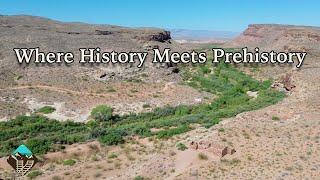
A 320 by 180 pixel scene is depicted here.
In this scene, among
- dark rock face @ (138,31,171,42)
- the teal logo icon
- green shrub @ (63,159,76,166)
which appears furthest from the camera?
dark rock face @ (138,31,171,42)

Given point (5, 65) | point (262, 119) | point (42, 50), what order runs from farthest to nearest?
point (42, 50) < point (5, 65) < point (262, 119)

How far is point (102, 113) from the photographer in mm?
34719

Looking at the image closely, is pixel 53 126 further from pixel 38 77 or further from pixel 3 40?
pixel 3 40

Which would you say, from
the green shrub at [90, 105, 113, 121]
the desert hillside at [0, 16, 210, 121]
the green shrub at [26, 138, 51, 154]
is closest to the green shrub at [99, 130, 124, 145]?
the green shrub at [26, 138, 51, 154]

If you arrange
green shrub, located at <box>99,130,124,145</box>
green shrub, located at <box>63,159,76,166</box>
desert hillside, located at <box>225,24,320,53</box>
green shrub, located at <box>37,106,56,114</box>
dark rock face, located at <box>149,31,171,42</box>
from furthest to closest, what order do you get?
dark rock face, located at <box>149,31,171,42</box> < desert hillside, located at <box>225,24,320,53</box> < green shrub, located at <box>37,106,56,114</box> < green shrub, located at <box>99,130,124,145</box> < green shrub, located at <box>63,159,76,166</box>

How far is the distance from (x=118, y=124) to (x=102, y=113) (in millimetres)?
1476

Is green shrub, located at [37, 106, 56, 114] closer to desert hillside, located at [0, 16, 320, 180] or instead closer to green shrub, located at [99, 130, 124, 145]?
desert hillside, located at [0, 16, 320, 180]

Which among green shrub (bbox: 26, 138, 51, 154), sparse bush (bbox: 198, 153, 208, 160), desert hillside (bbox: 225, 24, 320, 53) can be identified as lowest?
green shrub (bbox: 26, 138, 51, 154)

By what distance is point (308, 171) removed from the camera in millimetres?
20266

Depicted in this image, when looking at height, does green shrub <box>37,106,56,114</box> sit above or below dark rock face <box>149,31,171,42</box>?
below

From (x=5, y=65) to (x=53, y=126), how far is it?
52.5 ft

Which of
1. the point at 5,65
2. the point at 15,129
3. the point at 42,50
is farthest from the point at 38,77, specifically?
the point at 15,129

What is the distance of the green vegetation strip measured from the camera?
28.8m

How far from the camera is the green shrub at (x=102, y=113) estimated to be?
34375 millimetres
